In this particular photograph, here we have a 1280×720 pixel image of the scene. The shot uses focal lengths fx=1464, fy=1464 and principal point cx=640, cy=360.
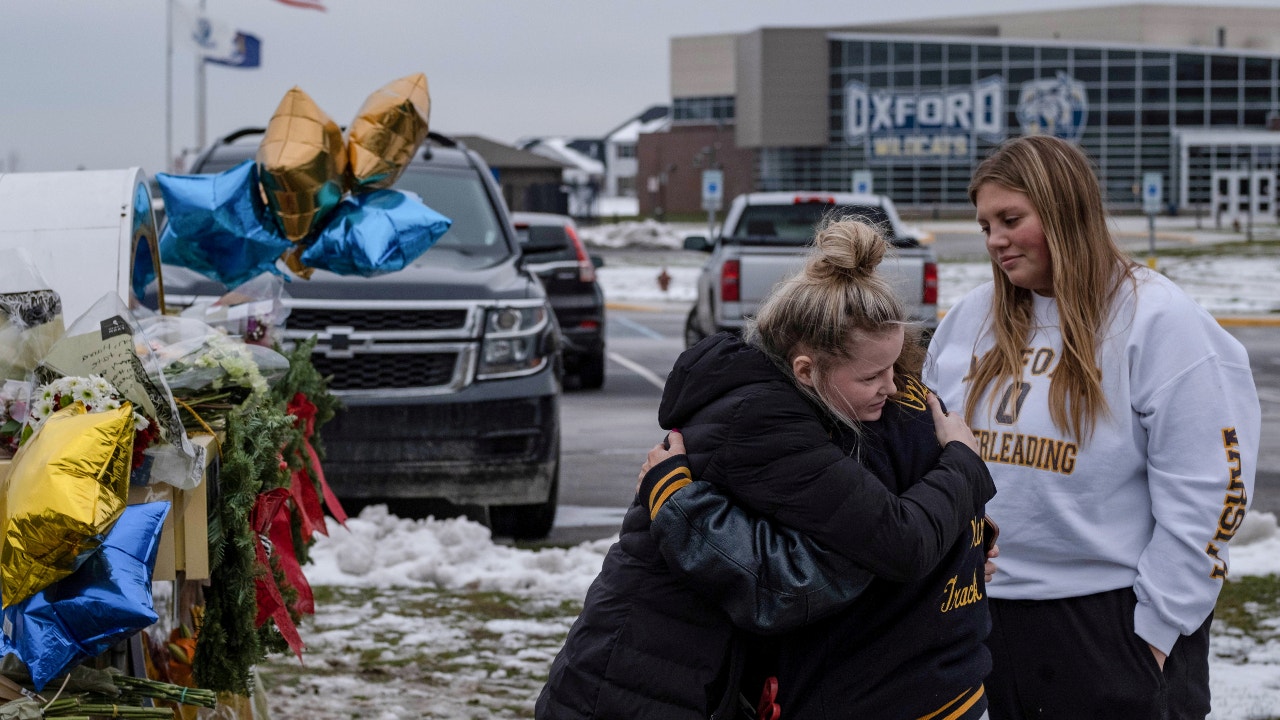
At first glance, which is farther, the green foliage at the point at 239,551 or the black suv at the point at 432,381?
the black suv at the point at 432,381

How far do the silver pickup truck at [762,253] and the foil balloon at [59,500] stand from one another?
994 cm

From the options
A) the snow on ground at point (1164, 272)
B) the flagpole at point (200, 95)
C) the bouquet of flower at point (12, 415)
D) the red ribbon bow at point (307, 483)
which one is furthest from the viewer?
the flagpole at point (200, 95)

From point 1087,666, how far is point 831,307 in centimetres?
99

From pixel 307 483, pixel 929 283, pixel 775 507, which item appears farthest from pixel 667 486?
pixel 929 283

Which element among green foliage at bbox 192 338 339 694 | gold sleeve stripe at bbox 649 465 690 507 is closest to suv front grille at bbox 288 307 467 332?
green foliage at bbox 192 338 339 694

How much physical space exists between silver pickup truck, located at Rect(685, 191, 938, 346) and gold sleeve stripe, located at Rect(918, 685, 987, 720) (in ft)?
32.2

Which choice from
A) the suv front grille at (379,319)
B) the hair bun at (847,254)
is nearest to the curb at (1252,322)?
the suv front grille at (379,319)

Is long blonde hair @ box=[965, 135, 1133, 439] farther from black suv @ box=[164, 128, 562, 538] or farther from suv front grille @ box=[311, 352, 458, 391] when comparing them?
suv front grille @ box=[311, 352, 458, 391]

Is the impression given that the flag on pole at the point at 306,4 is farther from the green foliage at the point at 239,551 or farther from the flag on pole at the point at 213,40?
the green foliage at the point at 239,551

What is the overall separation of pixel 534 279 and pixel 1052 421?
486 centimetres

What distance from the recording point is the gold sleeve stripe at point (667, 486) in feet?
7.45

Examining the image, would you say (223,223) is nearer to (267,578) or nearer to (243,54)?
(267,578)

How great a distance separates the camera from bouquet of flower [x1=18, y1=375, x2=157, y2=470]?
2.61 metres

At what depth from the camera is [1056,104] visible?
6731cm
